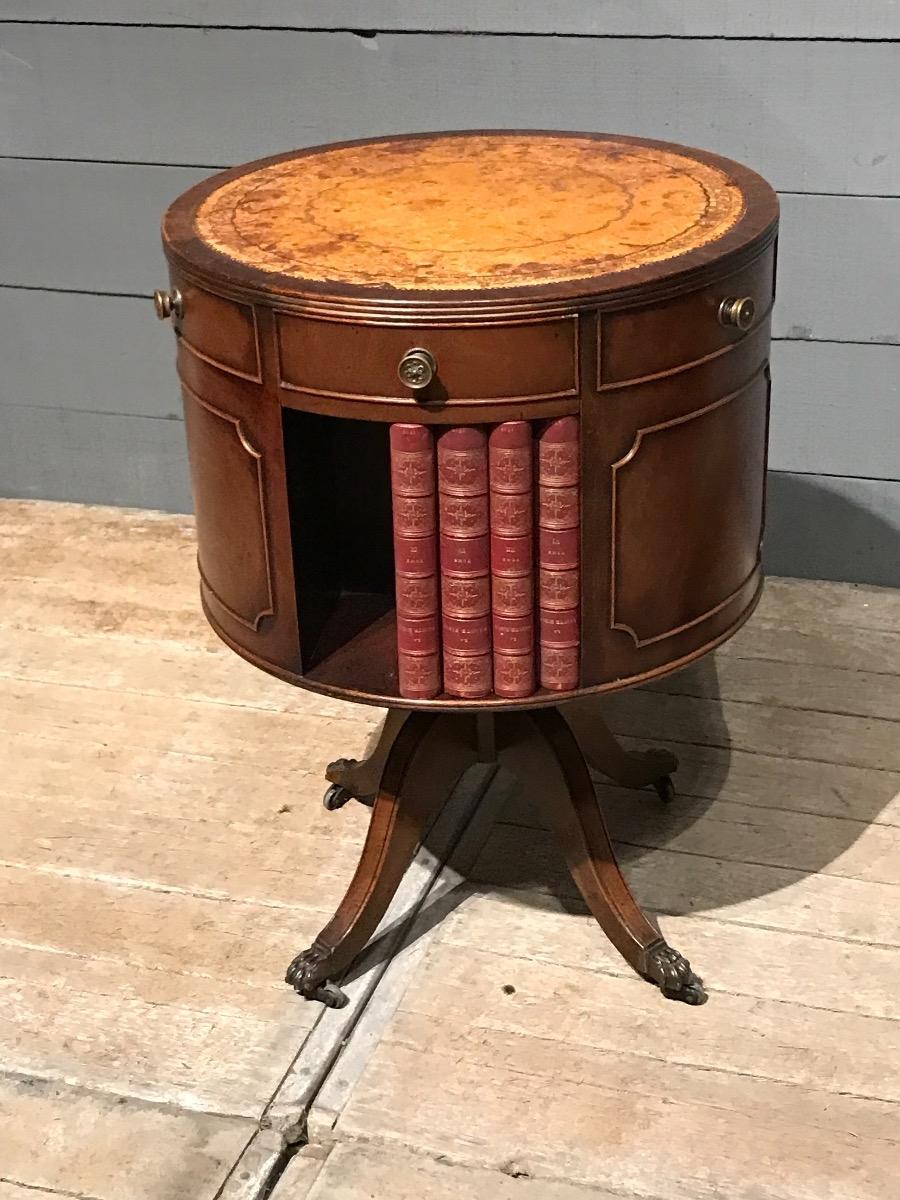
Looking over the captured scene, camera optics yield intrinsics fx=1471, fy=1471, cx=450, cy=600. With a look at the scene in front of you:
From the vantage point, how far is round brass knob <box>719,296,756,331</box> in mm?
1592

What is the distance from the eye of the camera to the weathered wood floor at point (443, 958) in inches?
68.7

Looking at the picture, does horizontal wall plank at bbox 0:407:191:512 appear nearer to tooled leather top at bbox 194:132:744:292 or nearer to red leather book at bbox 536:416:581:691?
tooled leather top at bbox 194:132:744:292

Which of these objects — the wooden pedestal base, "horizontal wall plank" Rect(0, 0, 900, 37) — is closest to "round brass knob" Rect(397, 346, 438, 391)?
the wooden pedestal base

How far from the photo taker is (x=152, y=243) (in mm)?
3088

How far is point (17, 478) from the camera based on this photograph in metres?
3.48

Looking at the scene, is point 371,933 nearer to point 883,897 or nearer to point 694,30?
point 883,897

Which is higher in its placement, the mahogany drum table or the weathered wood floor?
the mahogany drum table

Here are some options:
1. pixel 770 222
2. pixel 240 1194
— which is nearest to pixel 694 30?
pixel 770 222

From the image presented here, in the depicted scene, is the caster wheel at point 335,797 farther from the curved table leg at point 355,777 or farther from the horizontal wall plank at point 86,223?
the horizontal wall plank at point 86,223

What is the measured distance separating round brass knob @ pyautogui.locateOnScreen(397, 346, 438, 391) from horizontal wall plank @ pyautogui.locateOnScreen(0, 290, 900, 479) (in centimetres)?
151

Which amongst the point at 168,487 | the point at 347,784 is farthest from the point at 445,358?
the point at 168,487

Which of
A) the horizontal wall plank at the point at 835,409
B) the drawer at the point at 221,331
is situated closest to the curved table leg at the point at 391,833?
the drawer at the point at 221,331

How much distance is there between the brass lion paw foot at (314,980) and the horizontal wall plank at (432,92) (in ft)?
5.32

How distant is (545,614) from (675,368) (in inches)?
12.0
